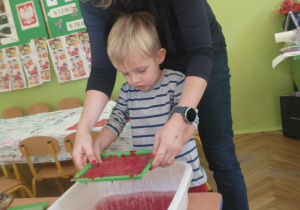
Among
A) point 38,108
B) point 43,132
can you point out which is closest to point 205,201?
point 43,132

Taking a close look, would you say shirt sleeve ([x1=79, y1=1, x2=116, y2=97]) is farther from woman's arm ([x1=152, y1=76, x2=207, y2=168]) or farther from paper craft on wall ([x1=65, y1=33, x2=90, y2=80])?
paper craft on wall ([x1=65, y1=33, x2=90, y2=80])

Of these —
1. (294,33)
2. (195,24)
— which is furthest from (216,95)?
(294,33)

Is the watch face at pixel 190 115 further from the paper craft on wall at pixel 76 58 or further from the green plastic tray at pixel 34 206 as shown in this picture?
the paper craft on wall at pixel 76 58

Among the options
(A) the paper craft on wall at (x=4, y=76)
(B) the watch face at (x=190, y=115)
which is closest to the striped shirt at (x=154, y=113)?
(B) the watch face at (x=190, y=115)

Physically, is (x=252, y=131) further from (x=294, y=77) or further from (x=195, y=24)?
(x=195, y=24)

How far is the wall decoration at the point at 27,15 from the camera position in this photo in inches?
126

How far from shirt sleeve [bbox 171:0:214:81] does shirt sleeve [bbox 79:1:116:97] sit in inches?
10.8

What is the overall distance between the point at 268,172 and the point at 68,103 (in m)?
2.19

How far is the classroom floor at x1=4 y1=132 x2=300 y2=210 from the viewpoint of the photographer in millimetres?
1720

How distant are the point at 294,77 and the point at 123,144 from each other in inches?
69.9

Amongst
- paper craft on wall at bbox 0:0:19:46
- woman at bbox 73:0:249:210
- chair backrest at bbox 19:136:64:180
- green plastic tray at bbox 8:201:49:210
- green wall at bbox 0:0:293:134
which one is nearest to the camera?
woman at bbox 73:0:249:210

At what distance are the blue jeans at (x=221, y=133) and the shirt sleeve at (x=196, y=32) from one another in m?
0.21

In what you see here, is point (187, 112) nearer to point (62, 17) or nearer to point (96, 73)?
point (96, 73)

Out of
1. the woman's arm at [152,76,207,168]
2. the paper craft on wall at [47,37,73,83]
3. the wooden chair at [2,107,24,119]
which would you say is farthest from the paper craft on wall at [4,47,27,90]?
the woman's arm at [152,76,207,168]
